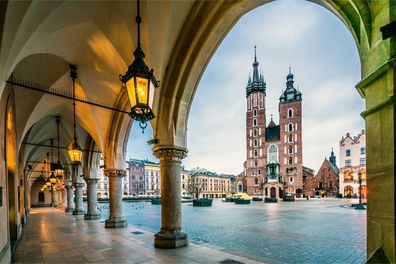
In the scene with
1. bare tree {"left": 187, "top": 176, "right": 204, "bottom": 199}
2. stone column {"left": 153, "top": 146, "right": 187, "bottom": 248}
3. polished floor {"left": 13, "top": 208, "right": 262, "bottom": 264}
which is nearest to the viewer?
polished floor {"left": 13, "top": 208, "right": 262, "bottom": 264}

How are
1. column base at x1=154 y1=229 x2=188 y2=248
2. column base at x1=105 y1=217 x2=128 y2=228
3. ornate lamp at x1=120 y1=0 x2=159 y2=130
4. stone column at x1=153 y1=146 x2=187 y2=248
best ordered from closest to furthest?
ornate lamp at x1=120 y1=0 x2=159 y2=130 < column base at x1=154 y1=229 x2=188 y2=248 < stone column at x1=153 y1=146 x2=187 y2=248 < column base at x1=105 y1=217 x2=128 y2=228

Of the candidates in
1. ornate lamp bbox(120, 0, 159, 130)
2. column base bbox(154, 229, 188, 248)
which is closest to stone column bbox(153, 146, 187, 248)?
column base bbox(154, 229, 188, 248)

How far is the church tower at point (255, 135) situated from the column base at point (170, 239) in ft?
183

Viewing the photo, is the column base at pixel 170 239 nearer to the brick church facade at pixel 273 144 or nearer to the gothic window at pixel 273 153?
the brick church facade at pixel 273 144

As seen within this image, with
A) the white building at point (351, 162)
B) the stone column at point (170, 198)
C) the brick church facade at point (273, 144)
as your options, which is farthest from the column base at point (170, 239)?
the brick church facade at point (273, 144)

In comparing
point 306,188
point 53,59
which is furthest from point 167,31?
point 306,188

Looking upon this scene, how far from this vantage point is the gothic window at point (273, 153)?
193 feet

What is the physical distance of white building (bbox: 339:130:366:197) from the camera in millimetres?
44938

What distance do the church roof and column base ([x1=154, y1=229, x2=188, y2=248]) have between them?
191 feet

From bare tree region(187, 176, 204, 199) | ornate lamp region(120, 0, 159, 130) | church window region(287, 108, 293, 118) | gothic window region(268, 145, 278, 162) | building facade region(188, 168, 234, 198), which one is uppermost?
church window region(287, 108, 293, 118)

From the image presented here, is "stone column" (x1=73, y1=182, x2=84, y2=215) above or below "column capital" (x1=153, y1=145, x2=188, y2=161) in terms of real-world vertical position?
below

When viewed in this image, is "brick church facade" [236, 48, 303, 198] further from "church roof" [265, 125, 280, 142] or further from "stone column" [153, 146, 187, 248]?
"stone column" [153, 146, 187, 248]

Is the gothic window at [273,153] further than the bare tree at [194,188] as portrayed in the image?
Yes

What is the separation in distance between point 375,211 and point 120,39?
24.2 ft
